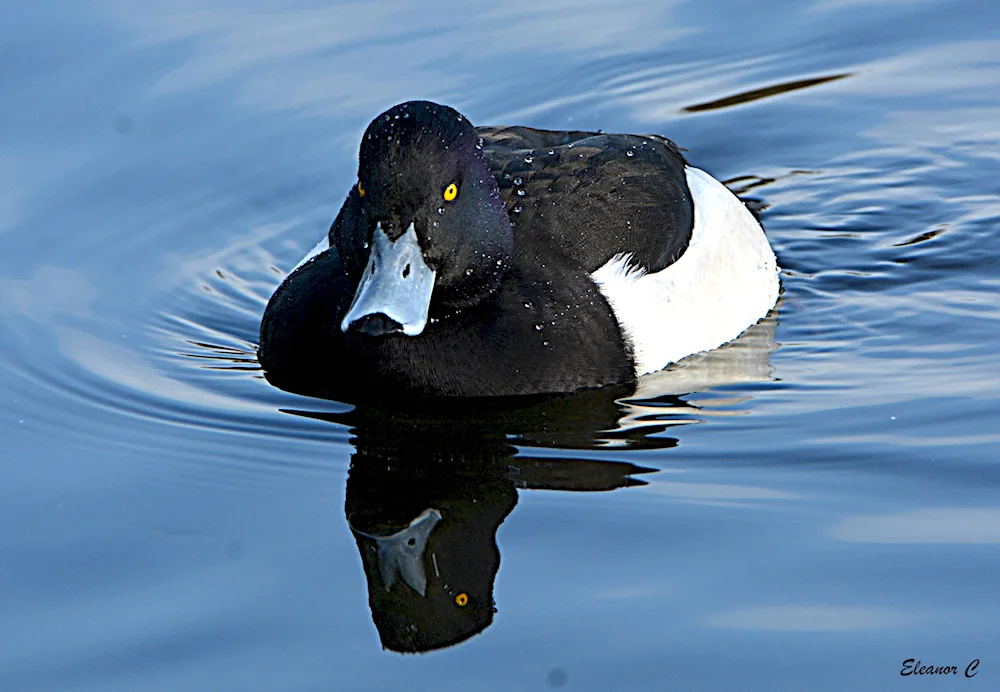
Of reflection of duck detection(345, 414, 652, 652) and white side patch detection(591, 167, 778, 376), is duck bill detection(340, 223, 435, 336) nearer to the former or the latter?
reflection of duck detection(345, 414, 652, 652)

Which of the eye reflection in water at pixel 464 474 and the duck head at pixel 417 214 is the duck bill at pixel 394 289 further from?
the eye reflection in water at pixel 464 474

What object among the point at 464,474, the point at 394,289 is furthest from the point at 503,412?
the point at 394,289

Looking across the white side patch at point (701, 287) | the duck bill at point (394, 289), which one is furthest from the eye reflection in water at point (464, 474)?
the duck bill at point (394, 289)

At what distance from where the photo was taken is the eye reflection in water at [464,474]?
16.3 feet

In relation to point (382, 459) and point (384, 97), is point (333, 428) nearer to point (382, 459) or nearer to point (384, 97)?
point (382, 459)

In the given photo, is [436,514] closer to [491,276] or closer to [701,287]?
[491,276]

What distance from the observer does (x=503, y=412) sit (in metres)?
6.20

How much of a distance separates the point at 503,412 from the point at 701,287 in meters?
1.35

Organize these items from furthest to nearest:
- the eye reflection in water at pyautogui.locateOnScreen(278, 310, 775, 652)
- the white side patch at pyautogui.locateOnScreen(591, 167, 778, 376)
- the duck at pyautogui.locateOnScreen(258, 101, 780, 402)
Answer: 1. the white side patch at pyautogui.locateOnScreen(591, 167, 778, 376)
2. the duck at pyautogui.locateOnScreen(258, 101, 780, 402)
3. the eye reflection in water at pyautogui.locateOnScreen(278, 310, 775, 652)

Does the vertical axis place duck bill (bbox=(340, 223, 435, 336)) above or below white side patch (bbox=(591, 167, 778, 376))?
above

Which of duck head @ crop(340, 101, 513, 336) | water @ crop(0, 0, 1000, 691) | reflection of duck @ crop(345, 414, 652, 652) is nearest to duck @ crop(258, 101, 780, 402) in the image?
duck head @ crop(340, 101, 513, 336)

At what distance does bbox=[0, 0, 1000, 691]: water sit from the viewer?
480 cm

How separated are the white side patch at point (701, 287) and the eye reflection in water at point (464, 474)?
5.0 inches

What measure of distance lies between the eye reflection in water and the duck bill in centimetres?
46
